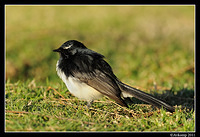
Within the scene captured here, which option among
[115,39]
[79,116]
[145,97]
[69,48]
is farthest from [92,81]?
[115,39]

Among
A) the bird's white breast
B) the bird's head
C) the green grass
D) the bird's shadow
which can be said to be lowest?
the green grass

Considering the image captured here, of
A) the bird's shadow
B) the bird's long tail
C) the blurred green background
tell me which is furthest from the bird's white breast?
the blurred green background

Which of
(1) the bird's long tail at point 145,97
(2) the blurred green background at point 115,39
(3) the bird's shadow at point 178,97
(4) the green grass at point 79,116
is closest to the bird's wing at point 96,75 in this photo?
(1) the bird's long tail at point 145,97

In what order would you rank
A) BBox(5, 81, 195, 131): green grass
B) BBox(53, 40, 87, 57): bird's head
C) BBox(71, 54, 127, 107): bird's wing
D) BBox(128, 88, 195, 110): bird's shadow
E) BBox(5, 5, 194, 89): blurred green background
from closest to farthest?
1. BBox(5, 81, 195, 131): green grass
2. BBox(71, 54, 127, 107): bird's wing
3. BBox(53, 40, 87, 57): bird's head
4. BBox(128, 88, 195, 110): bird's shadow
5. BBox(5, 5, 194, 89): blurred green background

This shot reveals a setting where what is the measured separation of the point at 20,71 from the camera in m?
8.34

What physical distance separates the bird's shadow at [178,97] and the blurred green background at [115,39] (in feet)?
1.93

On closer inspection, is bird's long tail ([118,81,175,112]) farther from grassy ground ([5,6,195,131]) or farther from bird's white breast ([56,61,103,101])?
bird's white breast ([56,61,103,101])

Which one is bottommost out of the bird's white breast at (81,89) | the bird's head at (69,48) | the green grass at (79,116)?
the green grass at (79,116)

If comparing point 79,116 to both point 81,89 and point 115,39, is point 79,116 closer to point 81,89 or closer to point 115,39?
point 81,89

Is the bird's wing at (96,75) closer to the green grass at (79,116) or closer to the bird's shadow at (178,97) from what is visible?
the green grass at (79,116)

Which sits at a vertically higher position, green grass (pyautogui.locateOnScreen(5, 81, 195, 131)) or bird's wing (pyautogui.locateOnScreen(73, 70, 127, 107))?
bird's wing (pyautogui.locateOnScreen(73, 70, 127, 107))

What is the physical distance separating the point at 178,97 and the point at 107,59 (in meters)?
1.84

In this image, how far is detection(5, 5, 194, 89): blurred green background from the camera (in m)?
8.38

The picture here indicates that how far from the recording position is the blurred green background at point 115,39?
8.38m
